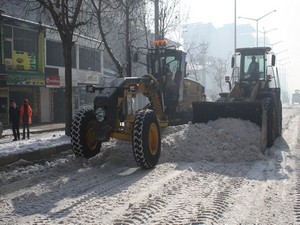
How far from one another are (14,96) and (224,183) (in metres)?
21.1

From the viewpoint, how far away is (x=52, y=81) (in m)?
27.2

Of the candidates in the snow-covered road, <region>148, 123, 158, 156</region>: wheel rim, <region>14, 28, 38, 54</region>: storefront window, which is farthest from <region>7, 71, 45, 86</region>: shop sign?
<region>148, 123, 158, 156</region>: wheel rim

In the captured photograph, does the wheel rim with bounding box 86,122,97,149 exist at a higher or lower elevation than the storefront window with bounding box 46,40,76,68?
lower

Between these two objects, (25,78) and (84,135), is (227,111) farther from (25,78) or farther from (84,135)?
(25,78)

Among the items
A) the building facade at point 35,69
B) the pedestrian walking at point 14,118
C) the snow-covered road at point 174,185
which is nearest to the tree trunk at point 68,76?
the pedestrian walking at point 14,118

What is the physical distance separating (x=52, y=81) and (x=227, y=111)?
1878cm

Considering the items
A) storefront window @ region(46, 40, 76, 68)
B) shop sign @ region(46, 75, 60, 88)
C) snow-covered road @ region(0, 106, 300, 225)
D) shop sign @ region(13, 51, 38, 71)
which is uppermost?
storefront window @ region(46, 40, 76, 68)

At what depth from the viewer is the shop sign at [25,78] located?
2352cm

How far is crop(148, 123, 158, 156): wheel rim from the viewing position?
315 inches

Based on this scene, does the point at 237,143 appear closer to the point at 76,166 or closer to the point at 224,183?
the point at 224,183

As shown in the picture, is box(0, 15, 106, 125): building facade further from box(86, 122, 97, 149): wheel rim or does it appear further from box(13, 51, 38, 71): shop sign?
box(86, 122, 97, 149): wheel rim

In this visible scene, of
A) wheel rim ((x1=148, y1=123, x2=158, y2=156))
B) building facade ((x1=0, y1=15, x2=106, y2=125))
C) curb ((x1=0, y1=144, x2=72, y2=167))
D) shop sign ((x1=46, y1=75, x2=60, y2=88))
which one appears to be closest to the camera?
wheel rim ((x1=148, y1=123, x2=158, y2=156))

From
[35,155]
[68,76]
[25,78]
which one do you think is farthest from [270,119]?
[25,78]

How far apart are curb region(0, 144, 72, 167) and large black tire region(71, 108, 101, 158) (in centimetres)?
163
